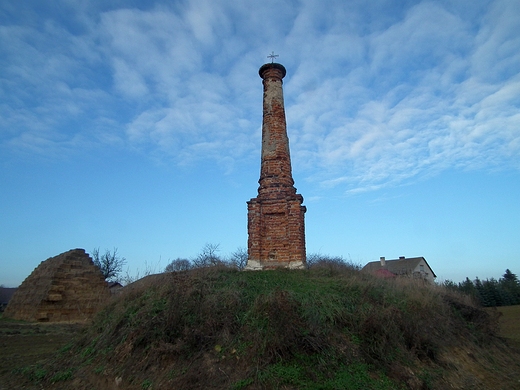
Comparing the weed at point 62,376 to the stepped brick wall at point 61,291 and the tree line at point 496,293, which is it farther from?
the tree line at point 496,293

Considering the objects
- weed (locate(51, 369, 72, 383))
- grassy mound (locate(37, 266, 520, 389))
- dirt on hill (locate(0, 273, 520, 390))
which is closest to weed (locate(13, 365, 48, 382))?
dirt on hill (locate(0, 273, 520, 390))

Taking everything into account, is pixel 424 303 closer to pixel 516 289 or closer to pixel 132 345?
pixel 132 345

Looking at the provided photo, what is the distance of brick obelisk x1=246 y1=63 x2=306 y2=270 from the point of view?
988cm

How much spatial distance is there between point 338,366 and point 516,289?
34960 millimetres

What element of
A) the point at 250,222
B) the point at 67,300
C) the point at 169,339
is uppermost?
the point at 250,222

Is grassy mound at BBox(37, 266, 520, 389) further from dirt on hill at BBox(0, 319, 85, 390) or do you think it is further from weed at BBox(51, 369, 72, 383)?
dirt on hill at BBox(0, 319, 85, 390)

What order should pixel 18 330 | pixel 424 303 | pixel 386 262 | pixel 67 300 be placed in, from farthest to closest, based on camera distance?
pixel 386 262
pixel 67 300
pixel 18 330
pixel 424 303

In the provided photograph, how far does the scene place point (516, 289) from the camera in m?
31.4

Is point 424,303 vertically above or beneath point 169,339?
above

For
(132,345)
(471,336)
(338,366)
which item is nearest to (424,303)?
(471,336)

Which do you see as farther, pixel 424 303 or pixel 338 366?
pixel 424 303

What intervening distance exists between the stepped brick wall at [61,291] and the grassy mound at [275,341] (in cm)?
1162

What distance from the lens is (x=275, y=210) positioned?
10.2 m

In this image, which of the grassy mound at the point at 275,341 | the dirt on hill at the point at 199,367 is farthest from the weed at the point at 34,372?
the grassy mound at the point at 275,341
